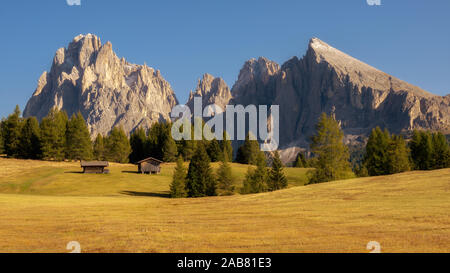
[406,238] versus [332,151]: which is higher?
[332,151]

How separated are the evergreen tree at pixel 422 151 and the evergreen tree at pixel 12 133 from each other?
106108 millimetres

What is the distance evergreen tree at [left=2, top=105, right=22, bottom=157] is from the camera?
99812 mm

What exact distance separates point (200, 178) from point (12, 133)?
2709 inches

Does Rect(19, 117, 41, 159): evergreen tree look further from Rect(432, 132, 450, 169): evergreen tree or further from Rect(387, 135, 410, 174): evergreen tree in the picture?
Rect(432, 132, 450, 169): evergreen tree

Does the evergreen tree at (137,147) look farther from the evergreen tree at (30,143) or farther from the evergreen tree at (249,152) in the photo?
the evergreen tree at (30,143)

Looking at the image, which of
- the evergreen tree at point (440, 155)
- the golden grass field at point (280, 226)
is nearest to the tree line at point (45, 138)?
the golden grass field at point (280, 226)

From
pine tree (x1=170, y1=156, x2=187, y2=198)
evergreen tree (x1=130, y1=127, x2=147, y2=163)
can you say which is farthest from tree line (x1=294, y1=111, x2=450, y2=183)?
evergreen tree (x1=130, y1=127, x2=147, y2=163)

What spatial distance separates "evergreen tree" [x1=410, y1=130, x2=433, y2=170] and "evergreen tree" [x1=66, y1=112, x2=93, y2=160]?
295ft

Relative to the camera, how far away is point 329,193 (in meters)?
35.3

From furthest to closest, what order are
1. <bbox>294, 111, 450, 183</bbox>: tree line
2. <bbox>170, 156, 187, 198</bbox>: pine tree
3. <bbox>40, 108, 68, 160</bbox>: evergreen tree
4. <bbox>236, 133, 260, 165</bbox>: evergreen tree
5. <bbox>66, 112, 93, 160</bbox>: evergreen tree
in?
<bbox>236, 133, 260, 165</bbox>: evergreen tree < <bbox>66, 112, 93, 160</bbox>: evergreen tree < <bbox>40, 108, 68, 160</bbox>: evergreen tree < <bbox>170, 156, 187, 198</bbox>: pine tree < <bbox>294, 111, 450, 183</bbox>: tree line

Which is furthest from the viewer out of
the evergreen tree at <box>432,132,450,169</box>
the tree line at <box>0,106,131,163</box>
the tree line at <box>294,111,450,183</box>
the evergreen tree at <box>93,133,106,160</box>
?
the evergreen tree at <box>93,133,106,160</box>
